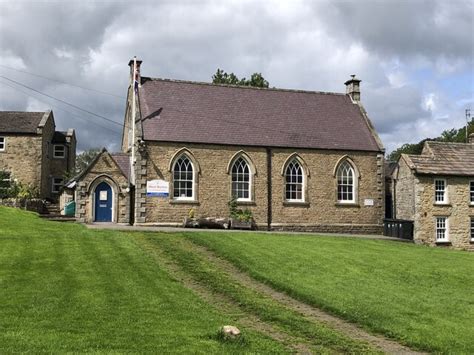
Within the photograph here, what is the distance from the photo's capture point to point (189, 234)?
26.0 meters

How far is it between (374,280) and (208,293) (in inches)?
225

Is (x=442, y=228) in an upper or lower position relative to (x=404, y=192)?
lower

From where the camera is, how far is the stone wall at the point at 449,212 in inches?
1391

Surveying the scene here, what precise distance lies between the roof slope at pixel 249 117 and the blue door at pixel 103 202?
12.6ft

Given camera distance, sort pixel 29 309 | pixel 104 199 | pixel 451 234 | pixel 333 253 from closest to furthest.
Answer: pixel 29 309
pixel 333 253
pixel 104 199
pixel 451 234

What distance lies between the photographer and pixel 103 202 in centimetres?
3122

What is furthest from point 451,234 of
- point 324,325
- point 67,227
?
Result: point 324,325

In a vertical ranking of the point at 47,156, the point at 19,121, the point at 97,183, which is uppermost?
the point at 19,121

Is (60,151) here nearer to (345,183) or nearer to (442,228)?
(345,183)

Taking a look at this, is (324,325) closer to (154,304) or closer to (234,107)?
(154,304)

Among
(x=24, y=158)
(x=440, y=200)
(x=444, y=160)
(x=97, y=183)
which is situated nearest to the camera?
(x=97, y=183)

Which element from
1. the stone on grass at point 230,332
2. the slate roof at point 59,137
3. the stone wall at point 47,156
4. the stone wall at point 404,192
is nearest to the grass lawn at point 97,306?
the stone on grass at point 230,332

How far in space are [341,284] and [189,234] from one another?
1111cm

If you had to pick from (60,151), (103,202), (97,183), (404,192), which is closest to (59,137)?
(60,151)
